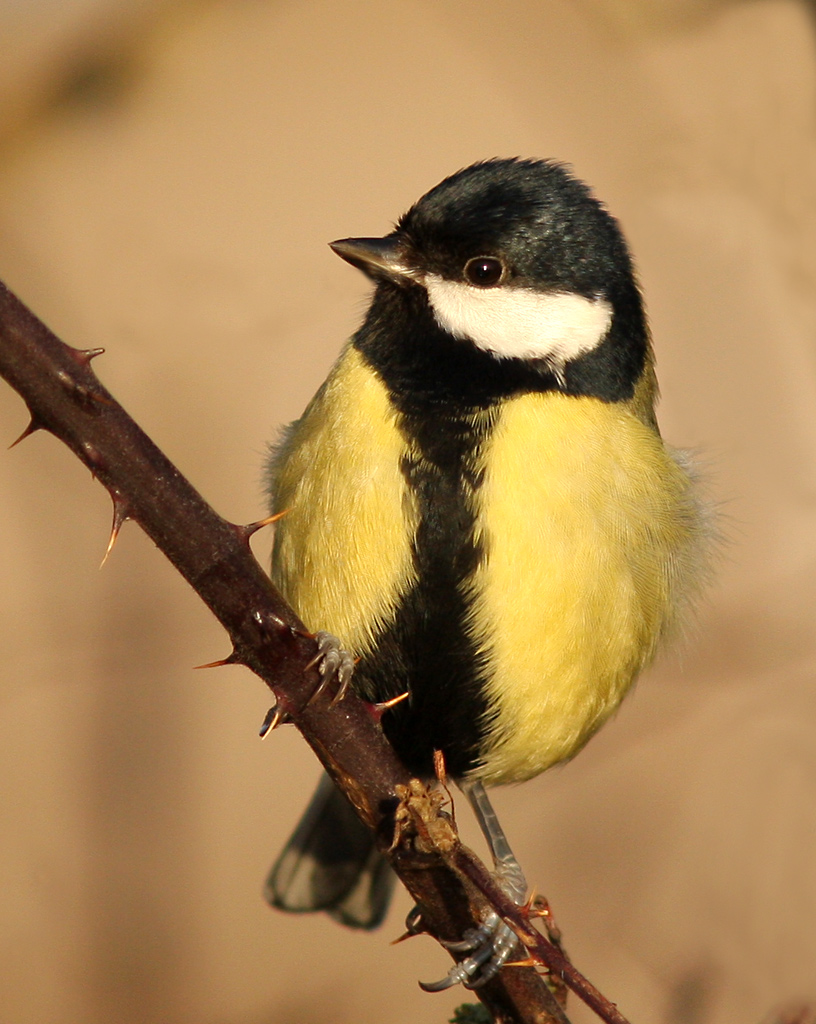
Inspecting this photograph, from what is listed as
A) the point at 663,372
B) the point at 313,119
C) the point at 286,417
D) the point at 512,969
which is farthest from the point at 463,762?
the point at 313,119

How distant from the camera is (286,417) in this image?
2.91m

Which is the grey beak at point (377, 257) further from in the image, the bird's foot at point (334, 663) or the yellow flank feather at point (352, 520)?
the bird's foot at point (334, 663)

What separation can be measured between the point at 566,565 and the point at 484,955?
1.66ft

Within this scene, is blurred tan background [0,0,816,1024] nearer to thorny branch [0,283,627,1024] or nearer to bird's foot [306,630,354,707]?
bird's foot [306,630,354,707]

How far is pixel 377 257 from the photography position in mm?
1526

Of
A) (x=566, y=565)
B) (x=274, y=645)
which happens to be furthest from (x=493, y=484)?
(x=274, y=645)

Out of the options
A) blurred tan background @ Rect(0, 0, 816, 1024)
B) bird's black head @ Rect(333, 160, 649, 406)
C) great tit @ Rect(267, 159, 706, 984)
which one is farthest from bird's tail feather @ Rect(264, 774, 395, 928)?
bird's black head @ Rect(333, 160, 649, 406)

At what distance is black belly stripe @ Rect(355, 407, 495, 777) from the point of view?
4.68 feet

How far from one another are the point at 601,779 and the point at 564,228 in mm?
1659

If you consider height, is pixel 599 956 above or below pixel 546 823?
below

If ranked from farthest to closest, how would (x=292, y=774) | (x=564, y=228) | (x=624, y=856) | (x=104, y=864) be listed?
1. (x=292, y=774)
2. (x=624, y=856)
3. (x=104, y=864)
4. (x=564, y=228)

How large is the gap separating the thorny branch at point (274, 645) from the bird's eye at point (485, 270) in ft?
2.20

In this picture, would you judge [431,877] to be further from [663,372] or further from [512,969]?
[663,372]

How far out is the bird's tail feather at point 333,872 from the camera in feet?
6.75
